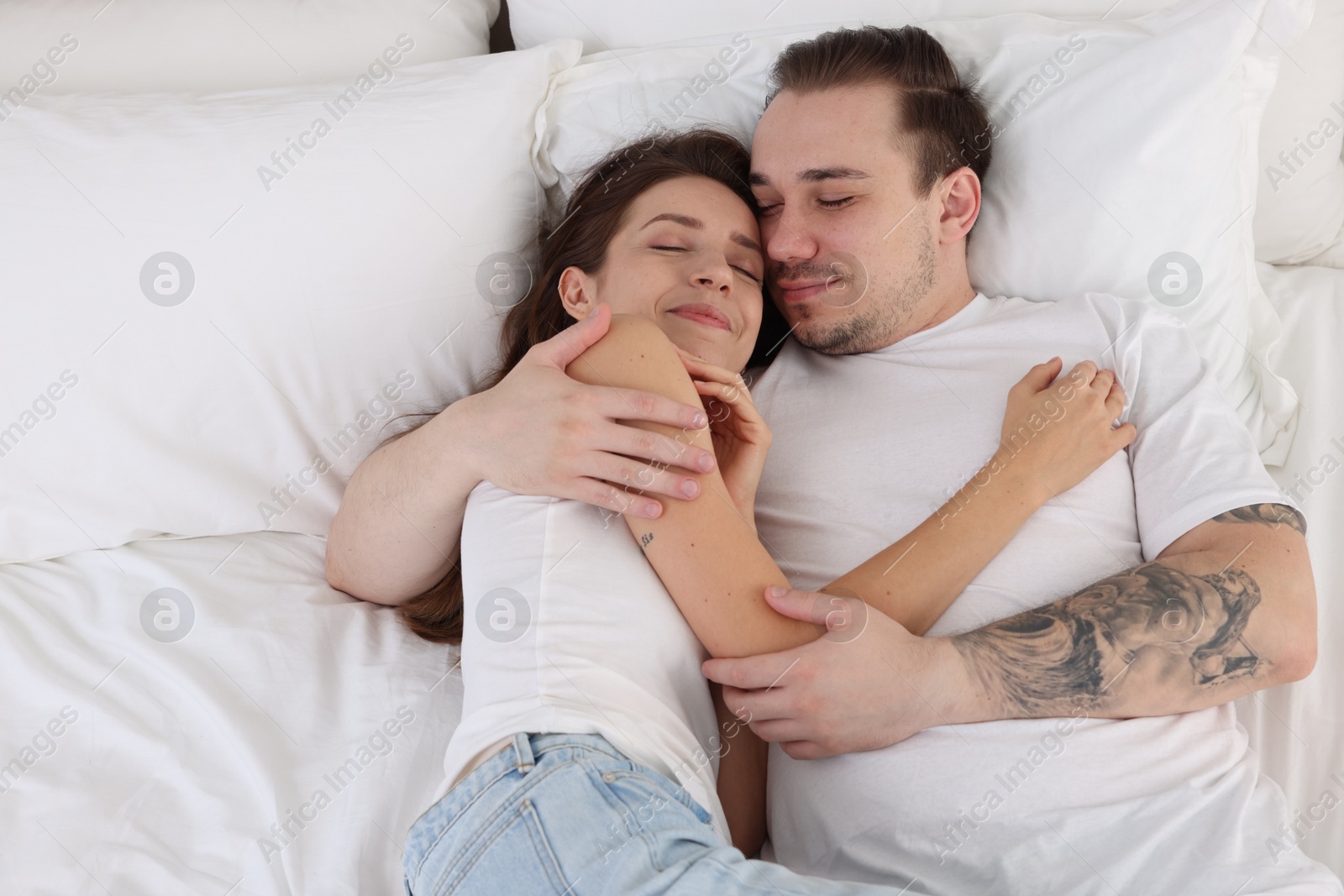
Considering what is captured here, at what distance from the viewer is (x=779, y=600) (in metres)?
1.09

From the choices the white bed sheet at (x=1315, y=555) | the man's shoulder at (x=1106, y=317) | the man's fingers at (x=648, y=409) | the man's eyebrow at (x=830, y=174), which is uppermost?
the man's eyebrow at (x=830, y=174)

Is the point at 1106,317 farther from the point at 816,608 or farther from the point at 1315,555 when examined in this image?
the point at 816,608

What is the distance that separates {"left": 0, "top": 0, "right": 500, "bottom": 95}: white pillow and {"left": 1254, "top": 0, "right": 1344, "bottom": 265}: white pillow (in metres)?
1.61

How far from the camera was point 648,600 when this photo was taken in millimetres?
1095

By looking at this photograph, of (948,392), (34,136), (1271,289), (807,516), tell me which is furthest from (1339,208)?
(34,136)

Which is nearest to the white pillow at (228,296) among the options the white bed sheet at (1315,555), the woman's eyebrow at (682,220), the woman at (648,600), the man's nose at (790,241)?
the woman at (648,600)

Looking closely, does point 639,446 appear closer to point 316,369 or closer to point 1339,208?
point 316,369

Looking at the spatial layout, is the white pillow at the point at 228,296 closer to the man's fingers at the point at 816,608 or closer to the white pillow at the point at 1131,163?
the white pillow at the point at 1131,163

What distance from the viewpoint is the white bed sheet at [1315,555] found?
1195mm

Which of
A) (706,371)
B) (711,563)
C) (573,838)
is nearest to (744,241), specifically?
(706,371)

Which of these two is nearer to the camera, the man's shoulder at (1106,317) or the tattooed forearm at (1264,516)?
the tattooed forearm at (1264,516)

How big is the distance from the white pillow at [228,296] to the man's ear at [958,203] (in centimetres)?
73

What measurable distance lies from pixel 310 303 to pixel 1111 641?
1225mm

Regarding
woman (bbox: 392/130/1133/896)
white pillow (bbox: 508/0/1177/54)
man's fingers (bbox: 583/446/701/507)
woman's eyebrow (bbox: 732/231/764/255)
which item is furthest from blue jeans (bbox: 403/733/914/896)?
white pillow (bbox: 508/0/1177/54)
